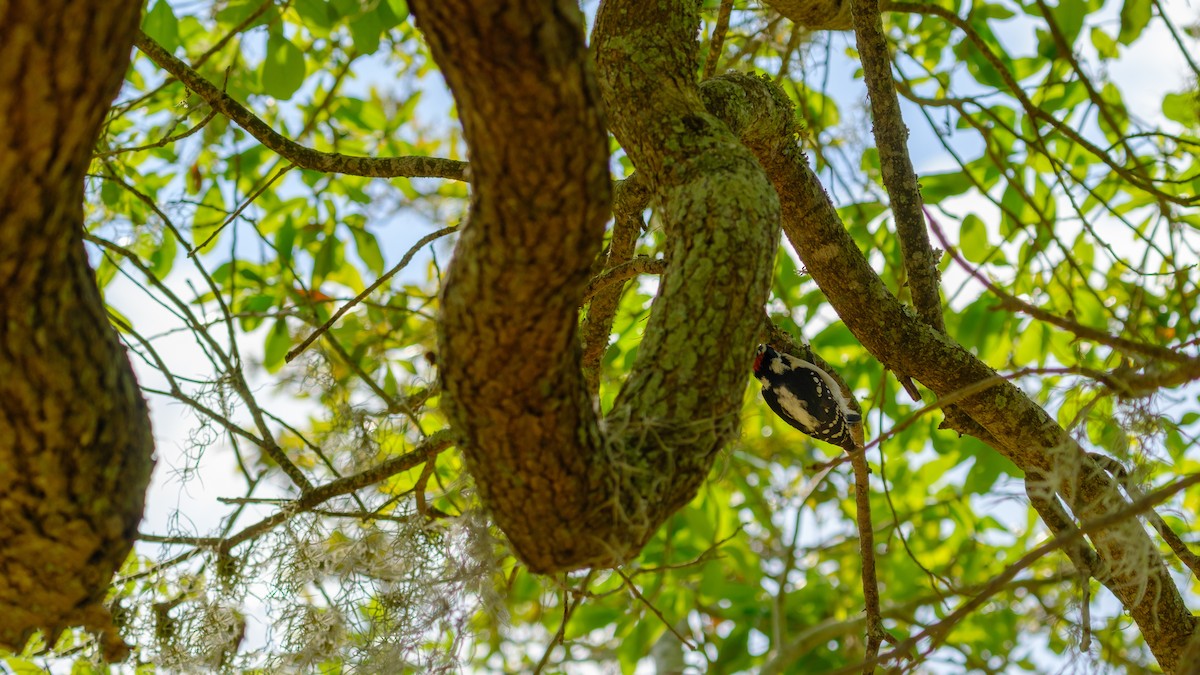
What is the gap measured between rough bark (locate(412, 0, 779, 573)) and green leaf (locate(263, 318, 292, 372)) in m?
1.76

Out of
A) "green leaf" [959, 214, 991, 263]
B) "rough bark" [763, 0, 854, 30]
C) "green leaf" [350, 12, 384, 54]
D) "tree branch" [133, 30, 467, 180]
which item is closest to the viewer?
"tree branch" [133, 30, 467, 180]

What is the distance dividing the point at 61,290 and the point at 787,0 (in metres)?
1.46

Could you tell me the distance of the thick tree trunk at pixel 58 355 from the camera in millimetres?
754

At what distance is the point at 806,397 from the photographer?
1812mm

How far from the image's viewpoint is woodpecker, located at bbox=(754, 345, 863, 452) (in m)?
1.76

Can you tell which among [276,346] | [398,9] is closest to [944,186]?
[398,9]

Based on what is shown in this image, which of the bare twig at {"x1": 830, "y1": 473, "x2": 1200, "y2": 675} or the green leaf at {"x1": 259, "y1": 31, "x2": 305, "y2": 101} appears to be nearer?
the bare twig at {"x1": 830, "y1": 473, "x2": 1200, "y2": 675}

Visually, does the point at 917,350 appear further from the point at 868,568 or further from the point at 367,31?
the point at 367,31

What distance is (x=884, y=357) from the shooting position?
1.71 meters

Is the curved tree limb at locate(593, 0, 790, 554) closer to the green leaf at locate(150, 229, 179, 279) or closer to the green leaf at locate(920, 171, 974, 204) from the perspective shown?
the green leaf at locate(920, 171, 974, 204)

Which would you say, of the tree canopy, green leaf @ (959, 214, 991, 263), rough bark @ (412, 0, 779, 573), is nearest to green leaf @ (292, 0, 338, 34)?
the tree canopy

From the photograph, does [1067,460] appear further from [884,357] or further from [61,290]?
[61,290]

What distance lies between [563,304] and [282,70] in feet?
5.09

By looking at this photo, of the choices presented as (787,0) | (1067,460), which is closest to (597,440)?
(1067,460)
